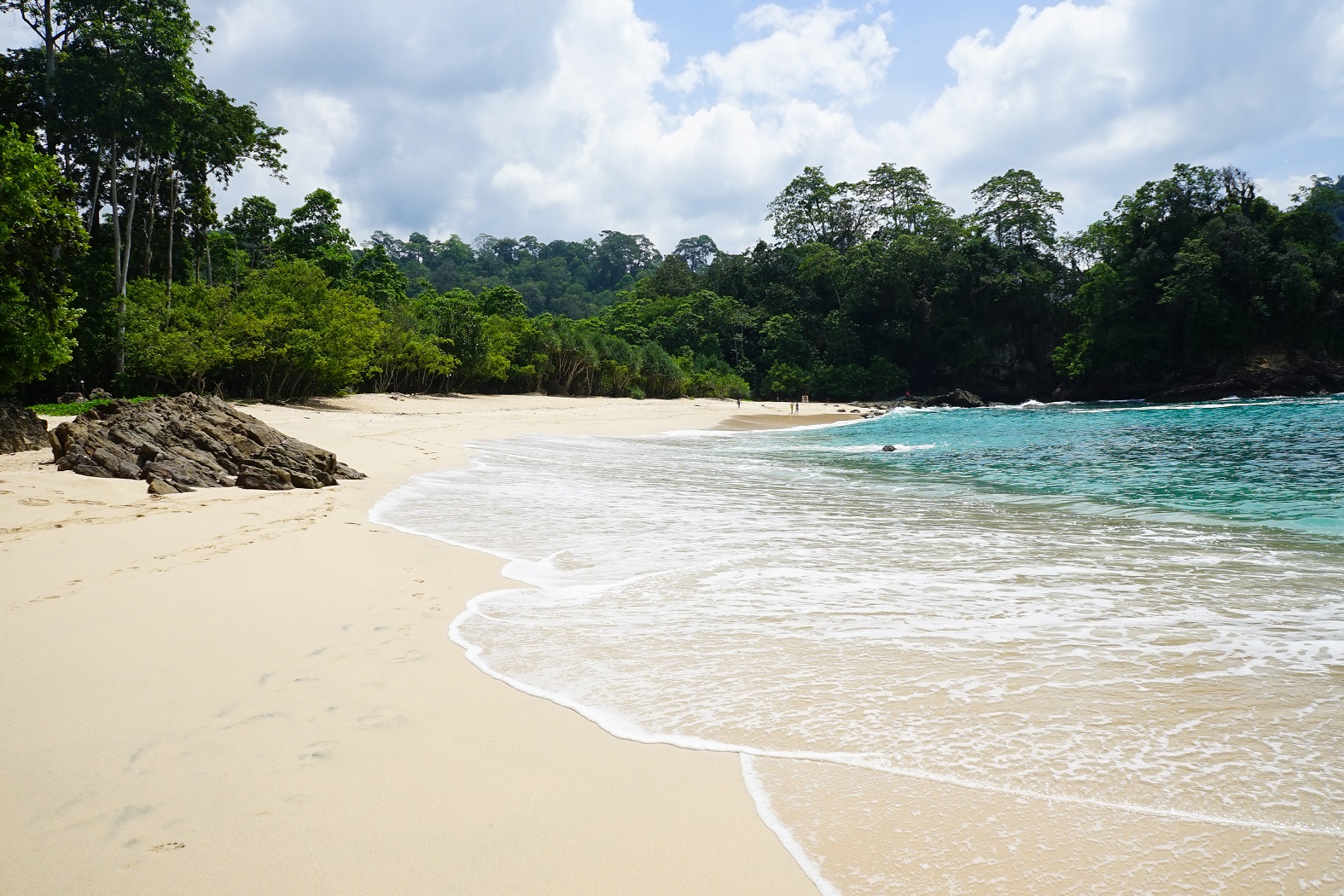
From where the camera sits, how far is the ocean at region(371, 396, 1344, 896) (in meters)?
2.15

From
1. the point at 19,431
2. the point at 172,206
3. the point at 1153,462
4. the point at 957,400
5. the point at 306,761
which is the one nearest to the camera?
the point at 306,761

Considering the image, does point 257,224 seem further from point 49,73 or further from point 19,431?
point 19,431

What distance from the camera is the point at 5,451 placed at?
34.7 feet

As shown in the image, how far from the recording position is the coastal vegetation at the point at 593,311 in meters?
20.5

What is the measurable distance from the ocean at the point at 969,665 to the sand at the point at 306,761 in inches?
10.5

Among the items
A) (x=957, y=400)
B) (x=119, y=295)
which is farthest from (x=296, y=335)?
(x=957, y=400)

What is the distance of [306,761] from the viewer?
255cm

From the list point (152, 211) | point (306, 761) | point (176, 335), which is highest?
point (152, 211)

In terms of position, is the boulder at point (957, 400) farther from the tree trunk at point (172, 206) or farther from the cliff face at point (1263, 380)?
the tree trunk at point (172, 206)

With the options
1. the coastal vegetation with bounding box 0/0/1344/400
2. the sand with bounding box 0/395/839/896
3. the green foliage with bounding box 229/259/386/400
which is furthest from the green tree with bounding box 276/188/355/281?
the sand with bounding box 0/395/839/896

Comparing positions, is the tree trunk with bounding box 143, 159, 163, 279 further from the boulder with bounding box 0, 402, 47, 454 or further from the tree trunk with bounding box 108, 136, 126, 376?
the boulder with bounding box 0, 402, 47, 454

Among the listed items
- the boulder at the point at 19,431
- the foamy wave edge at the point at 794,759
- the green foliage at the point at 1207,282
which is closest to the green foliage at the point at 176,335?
the boulder at the point at 19,431

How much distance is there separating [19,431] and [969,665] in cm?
1389

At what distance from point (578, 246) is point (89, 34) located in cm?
11920
